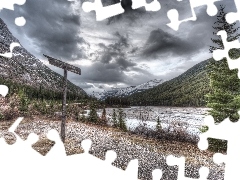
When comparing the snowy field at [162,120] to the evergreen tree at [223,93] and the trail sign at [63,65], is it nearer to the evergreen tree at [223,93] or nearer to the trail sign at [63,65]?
the evergreen tree at [223,93]

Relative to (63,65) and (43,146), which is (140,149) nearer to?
(43,146)

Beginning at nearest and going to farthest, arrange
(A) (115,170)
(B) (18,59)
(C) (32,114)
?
(A) (115,170) → (C) (32,114) → (B) (18,59)

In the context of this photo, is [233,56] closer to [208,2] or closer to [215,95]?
[215,95]

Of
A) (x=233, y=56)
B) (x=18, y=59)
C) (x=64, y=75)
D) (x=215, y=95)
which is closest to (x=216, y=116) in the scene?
(x=215, y=95)

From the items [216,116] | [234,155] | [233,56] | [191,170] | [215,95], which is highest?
[233,56]

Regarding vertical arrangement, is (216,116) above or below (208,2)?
below

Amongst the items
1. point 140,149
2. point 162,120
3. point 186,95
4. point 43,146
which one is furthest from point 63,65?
point 186,95

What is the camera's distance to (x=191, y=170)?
8.93m

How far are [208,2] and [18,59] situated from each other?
3462 inches

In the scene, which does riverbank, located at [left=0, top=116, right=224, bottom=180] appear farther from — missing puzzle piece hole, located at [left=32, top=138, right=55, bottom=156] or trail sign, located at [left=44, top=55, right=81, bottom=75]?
trail sign, located at [left=44, top=55, right=81, bottom=75]

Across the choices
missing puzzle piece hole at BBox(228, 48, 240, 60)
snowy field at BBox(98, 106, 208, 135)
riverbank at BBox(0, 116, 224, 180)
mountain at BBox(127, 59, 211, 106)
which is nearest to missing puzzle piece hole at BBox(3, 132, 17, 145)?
riverbank at BBox(0, 116, 224, 180)
